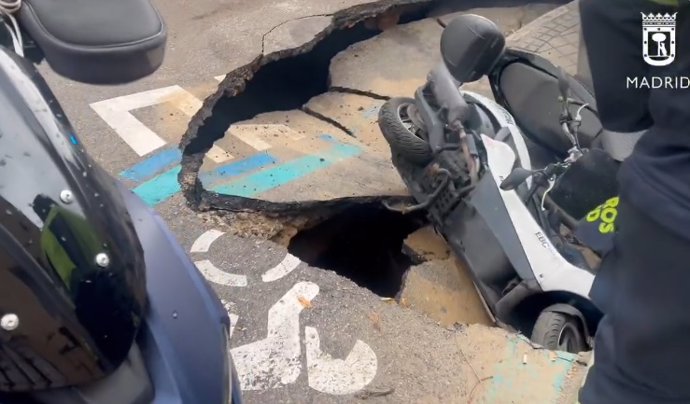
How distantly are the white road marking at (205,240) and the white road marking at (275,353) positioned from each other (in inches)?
15.3

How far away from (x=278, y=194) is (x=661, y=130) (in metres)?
1.99

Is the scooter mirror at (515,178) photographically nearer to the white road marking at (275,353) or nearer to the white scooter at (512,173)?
the white scooter at (512,173)

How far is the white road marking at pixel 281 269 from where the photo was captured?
264 cm

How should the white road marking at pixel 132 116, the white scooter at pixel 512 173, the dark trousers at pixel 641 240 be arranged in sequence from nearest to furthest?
1. the dark trousers at pixel 641 240
2. the white scooter at pixel 512 173
3. the white road marking at pixel 132 116

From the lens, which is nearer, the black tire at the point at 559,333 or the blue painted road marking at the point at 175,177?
the black tire at the point at 559,333

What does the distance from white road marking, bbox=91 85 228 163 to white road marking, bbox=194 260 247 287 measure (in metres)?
0.74

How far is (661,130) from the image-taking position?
1310 millimetres

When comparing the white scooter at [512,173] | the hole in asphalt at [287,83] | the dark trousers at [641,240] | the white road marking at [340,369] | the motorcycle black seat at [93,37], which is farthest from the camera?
the hole in asphalt at [287,83]

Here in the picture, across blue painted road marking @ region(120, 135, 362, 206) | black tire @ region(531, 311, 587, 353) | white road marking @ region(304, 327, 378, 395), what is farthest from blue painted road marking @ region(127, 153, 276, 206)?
black tire @ region(531, 311, 587, 353)

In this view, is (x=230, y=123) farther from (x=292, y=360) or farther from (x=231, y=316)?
(x=292, y=360)

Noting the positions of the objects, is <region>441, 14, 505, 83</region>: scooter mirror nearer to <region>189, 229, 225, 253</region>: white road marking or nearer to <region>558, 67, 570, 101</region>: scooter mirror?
<region>558, 67, 570, 101</region>: scooter mirror

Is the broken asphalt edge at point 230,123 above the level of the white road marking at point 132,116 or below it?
below

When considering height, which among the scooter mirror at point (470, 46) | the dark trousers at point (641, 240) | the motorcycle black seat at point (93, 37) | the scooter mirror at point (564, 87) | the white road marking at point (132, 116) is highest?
the motorcycle black seat at point (93, 37)

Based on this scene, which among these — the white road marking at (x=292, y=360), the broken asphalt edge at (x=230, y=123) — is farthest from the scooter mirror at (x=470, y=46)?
the white road marking at (x=292, y=360)
